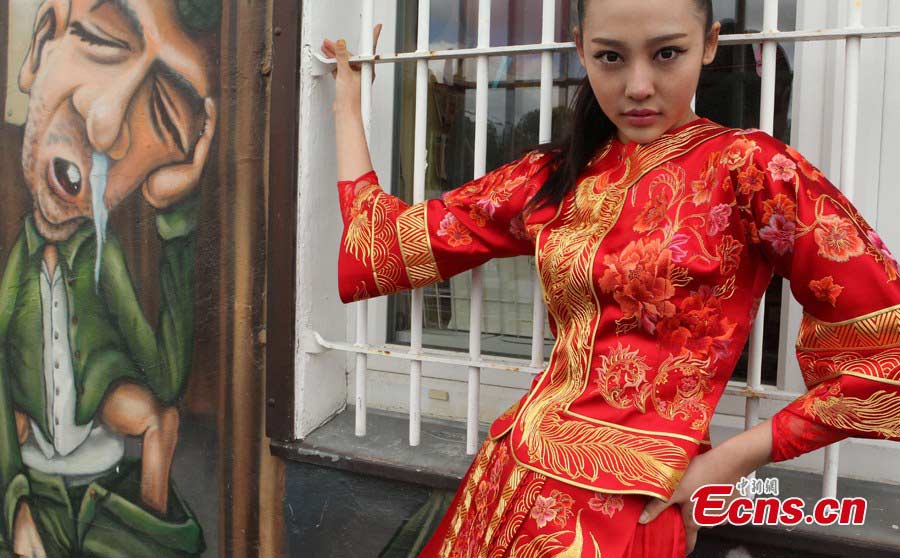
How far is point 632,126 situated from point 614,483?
1.79 feet

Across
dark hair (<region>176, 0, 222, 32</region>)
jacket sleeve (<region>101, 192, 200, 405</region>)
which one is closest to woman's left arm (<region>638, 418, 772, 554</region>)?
jacket sleeve (<region>101, 192, 200, 405</region>)

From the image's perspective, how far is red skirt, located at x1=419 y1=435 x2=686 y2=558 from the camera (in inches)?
40.6

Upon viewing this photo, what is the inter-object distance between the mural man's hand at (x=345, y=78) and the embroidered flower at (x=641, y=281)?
818 mm

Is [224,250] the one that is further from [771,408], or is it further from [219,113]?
[771,408]

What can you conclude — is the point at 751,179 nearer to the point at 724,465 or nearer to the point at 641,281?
the point at 641,281

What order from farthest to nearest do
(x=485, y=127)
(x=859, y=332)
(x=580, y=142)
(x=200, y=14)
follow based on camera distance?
(x=200, y=14), (x=485, y=127), (x=580, y=142), (x=859, y=332)

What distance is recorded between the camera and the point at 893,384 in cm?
94

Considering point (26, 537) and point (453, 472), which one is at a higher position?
point (453, 472)

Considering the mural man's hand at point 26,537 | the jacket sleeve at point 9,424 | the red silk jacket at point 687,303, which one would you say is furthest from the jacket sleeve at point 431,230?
the mural man's hand at point 26,537

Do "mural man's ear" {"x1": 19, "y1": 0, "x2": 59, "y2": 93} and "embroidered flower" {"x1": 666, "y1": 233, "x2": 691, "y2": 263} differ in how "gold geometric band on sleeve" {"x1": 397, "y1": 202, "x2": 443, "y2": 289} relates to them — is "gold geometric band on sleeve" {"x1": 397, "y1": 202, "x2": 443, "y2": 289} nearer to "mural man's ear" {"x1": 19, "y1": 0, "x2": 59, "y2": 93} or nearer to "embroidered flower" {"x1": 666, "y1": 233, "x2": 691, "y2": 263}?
"embroidered flower" {"x1": 666, "y1": 233, "x2": 691, "y2": 263}

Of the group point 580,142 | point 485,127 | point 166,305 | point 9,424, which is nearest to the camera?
point 580,142

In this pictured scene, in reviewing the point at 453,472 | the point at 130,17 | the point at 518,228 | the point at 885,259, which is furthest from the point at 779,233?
the point at 130,17

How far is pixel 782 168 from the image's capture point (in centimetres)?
100

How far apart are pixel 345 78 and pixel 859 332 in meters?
1.20
